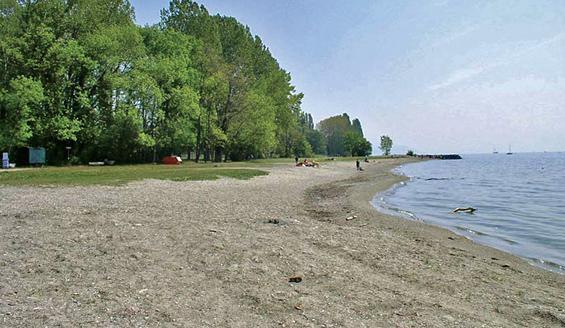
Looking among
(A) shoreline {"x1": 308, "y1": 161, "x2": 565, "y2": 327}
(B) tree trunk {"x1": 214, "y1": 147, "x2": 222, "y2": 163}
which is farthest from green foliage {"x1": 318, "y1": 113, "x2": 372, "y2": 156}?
(A) shoreline {"x1": 308, "y1": 161, "x2": 565, "y2": 327}

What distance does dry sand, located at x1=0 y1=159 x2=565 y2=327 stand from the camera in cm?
541

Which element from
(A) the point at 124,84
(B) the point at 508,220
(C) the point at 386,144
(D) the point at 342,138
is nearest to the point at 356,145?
(D) the point at 342,138

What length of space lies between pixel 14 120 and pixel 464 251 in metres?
42.5

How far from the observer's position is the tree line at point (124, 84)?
4000 cm

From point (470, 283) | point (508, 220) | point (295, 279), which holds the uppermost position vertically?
point (295, 279)

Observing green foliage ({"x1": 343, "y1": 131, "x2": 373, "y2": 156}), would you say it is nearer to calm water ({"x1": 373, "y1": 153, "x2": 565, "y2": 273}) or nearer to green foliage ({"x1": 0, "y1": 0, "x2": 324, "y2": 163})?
green foliage ({"x1": 0, "y1": 0, "x2": 324, "y2": 163})

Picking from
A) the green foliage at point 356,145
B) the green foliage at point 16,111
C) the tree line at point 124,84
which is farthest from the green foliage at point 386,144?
the green foliage at point 16,111

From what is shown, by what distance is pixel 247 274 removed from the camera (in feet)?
23.9

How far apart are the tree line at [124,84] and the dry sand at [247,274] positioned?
109 ft

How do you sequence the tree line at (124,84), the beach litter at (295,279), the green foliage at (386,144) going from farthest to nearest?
the green foliage at (386,144), the tree line at (124,84), the beach litter at (295,279)

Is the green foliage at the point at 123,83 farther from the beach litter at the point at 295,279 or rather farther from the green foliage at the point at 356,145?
the green foliage at the point at 356,145

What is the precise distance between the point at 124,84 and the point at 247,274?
4369 cm

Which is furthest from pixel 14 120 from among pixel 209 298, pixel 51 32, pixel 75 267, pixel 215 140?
pixel 209 298

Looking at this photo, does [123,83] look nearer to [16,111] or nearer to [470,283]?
[16,111]
